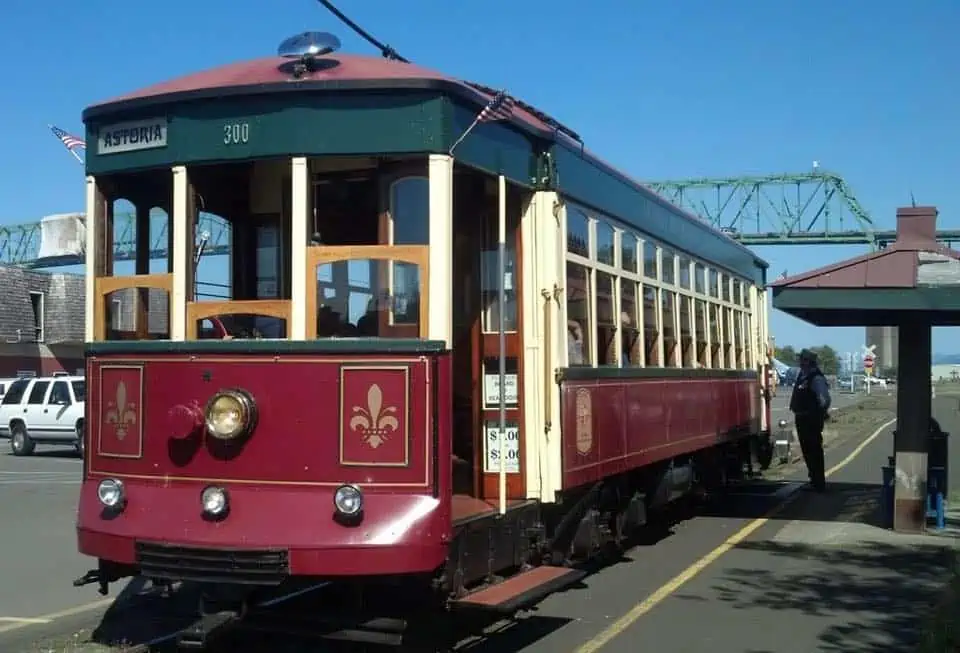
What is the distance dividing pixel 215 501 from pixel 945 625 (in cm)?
464

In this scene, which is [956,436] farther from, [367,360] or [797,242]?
[797,242]

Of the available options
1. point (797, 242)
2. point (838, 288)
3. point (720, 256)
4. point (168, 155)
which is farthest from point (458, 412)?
point (797, 242)

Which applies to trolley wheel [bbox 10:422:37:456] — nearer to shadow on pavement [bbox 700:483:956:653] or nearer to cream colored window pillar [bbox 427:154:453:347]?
shadow on pavement [bbox 700:483:956:653]

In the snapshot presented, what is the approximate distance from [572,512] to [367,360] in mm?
2747

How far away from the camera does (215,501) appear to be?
587 cm

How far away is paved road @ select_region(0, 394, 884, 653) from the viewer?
7285mm

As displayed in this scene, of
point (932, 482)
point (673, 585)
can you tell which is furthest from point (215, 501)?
point (932, 482)

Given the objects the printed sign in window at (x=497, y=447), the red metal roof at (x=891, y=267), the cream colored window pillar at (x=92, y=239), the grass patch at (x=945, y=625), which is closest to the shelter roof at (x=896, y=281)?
the red metal roof at (x=891, y=267)

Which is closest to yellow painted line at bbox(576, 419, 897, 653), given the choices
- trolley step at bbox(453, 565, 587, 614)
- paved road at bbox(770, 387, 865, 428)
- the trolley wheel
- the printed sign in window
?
trolley step at bbox(453, 565, 587, 614)

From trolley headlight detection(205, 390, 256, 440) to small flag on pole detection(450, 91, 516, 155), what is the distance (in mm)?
1771

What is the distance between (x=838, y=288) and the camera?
10688 mm

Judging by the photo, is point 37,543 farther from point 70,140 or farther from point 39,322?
point 39,322

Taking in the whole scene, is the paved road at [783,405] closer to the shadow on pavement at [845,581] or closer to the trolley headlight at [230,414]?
the shadow on pavement at [845,581]

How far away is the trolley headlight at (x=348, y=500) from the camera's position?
18.6 feet
